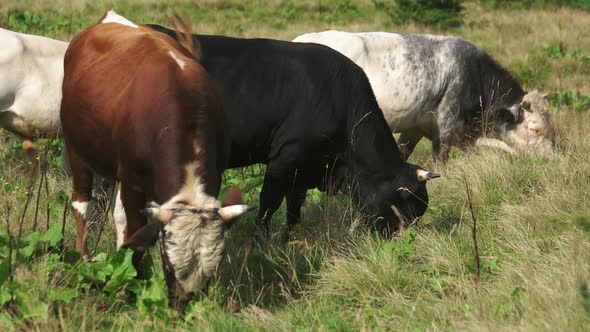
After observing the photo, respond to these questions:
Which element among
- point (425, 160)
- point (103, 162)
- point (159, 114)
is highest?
point (159, 114)

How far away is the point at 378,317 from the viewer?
5336 millimetres

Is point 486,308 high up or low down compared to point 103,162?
down

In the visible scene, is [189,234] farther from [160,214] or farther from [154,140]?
[154,140]

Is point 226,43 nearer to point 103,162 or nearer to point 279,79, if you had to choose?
point 279,79

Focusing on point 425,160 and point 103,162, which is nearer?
point 103,162

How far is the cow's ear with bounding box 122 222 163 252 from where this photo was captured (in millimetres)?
4621

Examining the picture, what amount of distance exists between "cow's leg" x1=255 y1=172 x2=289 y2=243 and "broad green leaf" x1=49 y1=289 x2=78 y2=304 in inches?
89.8

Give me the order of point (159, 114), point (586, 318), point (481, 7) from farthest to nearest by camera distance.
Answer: point (481, 7) → point (159, 114) → point (586, 318)

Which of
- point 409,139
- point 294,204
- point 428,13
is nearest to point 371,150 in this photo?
point 294,204

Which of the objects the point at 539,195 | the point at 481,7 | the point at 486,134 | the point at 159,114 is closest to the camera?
the point at 159,114

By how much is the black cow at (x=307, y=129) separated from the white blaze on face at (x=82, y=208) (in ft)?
4.05

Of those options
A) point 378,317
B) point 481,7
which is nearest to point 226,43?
point 378,317

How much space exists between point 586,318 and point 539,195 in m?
2.98

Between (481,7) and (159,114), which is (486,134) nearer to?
(159,114)
